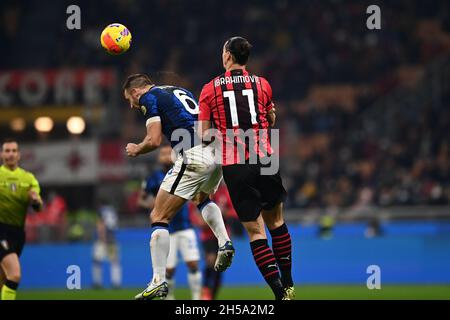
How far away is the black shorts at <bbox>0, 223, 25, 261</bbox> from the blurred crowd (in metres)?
11.7

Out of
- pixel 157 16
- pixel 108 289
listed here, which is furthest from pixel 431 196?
pixel 157 16

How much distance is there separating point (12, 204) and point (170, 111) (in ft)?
9.45

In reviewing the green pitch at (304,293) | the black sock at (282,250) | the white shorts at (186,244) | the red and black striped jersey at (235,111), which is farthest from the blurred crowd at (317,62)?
the red and black striped jersey at (235,111)

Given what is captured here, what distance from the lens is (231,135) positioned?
8727 mm

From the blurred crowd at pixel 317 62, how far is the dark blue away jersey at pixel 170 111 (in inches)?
492

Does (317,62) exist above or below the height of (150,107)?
above

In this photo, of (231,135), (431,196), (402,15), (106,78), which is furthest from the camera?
(402,15)

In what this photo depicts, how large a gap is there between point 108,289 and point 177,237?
5.34 metres

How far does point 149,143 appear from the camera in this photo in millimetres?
8766

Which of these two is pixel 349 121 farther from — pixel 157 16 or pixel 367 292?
pixel 367 292

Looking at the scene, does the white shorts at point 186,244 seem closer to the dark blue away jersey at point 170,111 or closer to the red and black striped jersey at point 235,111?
the dark blue away jersey at point 170,111

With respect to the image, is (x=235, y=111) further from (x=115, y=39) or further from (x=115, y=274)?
(x=115, y=274)

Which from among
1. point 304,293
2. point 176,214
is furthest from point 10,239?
point 304,293

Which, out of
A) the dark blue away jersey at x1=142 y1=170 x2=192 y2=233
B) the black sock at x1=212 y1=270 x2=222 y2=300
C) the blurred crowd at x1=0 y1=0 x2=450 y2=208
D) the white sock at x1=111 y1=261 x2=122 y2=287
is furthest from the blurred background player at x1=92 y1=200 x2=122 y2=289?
the black sock at x1=212 y1=270 x2=222 y2=300
